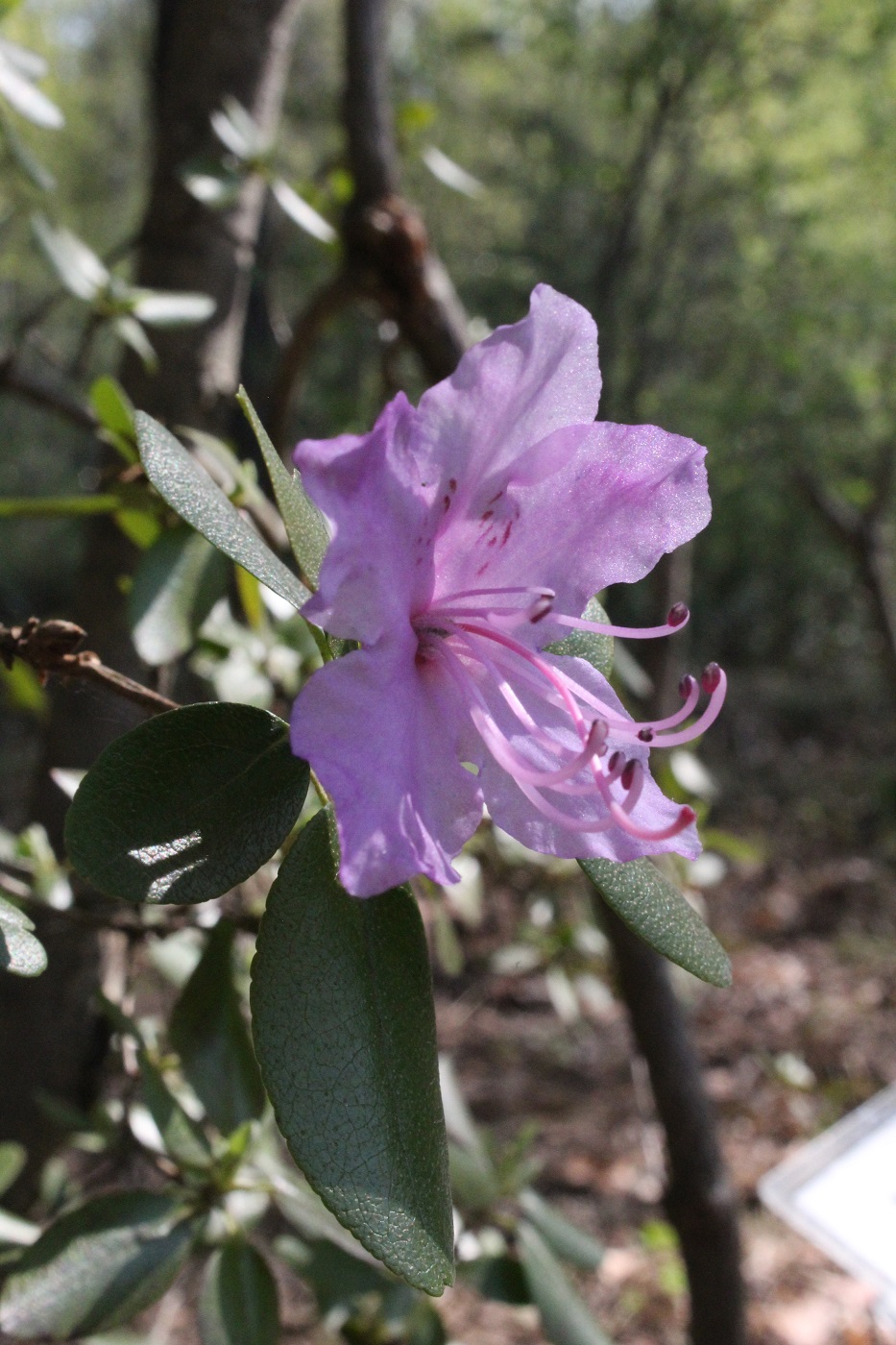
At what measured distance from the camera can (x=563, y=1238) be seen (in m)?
1.11

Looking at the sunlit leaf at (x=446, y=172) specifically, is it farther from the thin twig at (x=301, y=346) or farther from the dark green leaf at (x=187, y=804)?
the dark green leaf at (x=187, y=804)

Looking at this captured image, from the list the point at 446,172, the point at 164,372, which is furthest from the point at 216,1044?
the point at 446,172

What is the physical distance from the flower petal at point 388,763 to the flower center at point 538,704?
0.02m

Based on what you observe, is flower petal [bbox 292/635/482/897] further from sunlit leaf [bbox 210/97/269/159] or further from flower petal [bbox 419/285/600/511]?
sunlit leaf [bbox 210/97/269/159]

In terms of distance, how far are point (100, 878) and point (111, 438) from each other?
19.0 inches

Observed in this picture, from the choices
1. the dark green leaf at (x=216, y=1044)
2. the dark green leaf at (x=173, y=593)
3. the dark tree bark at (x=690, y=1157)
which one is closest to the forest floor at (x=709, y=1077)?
the dark tree bark at (x=690, y=1157)

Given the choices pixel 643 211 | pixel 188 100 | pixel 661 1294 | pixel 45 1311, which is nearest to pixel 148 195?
pixel 188 100

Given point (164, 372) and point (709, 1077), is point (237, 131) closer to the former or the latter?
point (164, 372)

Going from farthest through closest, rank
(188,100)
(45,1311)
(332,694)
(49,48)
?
(49,48) → (188,100) → (45,1311) → (332,694)

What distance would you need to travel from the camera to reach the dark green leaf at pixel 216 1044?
0.82 m

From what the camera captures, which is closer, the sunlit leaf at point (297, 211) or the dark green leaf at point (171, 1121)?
the dark green leaf at point (171, 1121)

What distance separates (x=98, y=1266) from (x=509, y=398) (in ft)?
2.23

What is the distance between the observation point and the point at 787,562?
21.0 feet

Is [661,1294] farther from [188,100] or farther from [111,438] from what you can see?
[188,100]
